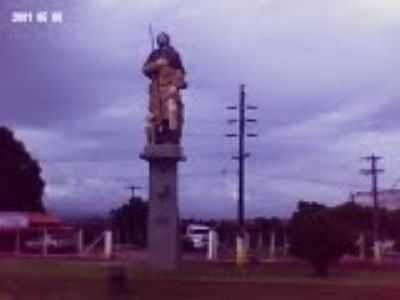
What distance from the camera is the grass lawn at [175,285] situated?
2236 centimetres

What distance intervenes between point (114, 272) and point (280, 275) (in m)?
10.5

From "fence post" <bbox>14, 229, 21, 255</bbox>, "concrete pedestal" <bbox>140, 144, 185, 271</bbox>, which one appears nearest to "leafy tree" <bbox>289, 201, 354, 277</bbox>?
"concrete pedestal" <bbox>140, 144, 185, 271</bbox>

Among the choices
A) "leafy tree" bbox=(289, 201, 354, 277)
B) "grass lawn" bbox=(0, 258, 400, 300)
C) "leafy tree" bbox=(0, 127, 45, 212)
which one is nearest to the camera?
"grass lawn" bbox=(0, 258, 400, 300)

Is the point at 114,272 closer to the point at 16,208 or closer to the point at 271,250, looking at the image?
the point at 271,250

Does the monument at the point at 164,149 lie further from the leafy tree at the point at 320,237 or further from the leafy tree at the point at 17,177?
the leafy tree at the point at 17,177

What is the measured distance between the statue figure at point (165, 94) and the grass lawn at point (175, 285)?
4.40m

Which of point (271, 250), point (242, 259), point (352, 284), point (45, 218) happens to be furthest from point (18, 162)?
point (352, 284)

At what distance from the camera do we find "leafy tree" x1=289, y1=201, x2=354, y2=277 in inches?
1289

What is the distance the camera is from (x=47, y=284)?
79.5 ft

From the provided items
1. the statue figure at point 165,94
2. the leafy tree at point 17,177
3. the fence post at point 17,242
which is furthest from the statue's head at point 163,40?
the leafy tree at point 17,177

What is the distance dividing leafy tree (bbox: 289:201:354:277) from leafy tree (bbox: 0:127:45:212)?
1428 inches

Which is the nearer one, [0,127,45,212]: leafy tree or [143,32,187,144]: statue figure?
[143,32,187,144]: statue figure

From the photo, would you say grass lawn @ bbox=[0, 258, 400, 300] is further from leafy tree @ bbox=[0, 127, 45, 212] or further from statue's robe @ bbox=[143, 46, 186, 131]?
leafy tree @ bbox=[0, 127, 45, 212]

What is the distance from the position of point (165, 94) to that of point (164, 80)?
47cm
